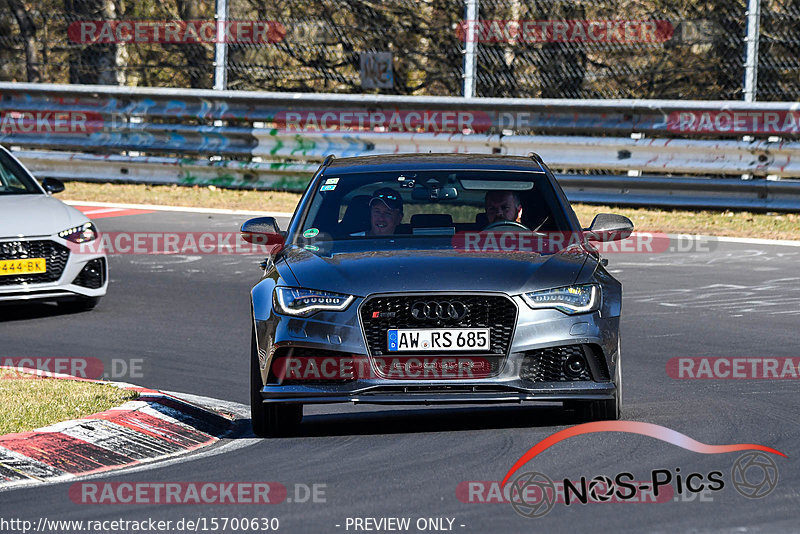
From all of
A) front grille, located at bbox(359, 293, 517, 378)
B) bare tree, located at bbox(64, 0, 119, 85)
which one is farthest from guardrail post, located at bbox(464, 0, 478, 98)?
front grille, located at bbox(359, 293, 517, 378)

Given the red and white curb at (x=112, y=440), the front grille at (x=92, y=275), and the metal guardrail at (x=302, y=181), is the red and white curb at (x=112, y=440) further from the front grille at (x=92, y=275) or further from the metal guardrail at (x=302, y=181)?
the metal guardrail at (x=302, y=181)

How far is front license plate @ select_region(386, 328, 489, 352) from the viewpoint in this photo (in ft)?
23.7

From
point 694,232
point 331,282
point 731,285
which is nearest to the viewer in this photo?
point 331,282

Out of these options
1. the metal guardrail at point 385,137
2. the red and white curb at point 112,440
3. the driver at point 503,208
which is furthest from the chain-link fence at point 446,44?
the red and white curb at point 112,440

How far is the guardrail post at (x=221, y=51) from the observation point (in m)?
20.2

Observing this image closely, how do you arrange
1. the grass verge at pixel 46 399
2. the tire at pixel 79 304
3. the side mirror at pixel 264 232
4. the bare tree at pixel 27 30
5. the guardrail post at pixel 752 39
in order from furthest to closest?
the bare tree at pixel 27 30, the guardrail post at pixel 752 39, the tire at pixel 79 304, the side mirror at pixel 264 232, the grass verge at pixel 46 399

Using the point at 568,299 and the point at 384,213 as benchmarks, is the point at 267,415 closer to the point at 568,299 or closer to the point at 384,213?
the point at 384,213

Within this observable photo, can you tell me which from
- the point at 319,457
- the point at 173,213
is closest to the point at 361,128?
the point at 173,213

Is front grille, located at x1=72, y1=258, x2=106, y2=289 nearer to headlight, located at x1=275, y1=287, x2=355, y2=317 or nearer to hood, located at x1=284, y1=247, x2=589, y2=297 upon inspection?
hood, located at x1=284, y1=247, x2=589, y2=297

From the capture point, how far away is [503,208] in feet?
28.0

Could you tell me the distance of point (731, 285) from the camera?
13.7m

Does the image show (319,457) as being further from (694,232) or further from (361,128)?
(361,128)

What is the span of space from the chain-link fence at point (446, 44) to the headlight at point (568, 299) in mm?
10824

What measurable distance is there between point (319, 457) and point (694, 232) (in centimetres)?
1081
